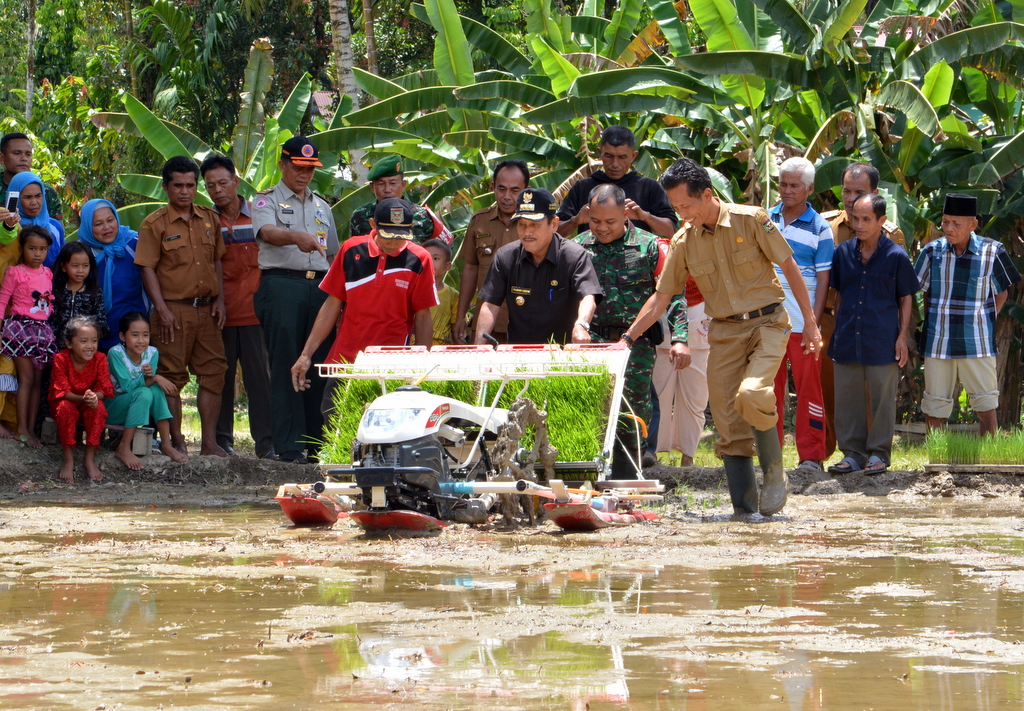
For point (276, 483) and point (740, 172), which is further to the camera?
point (740, 172)

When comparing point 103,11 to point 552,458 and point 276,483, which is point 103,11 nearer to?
point 276,483

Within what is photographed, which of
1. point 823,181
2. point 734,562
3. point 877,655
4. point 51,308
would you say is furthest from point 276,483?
point 877,655

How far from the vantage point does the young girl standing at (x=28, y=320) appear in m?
8.77

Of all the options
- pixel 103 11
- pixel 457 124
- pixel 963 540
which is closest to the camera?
pixel 963 540

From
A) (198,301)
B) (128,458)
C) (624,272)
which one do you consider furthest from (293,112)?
(624,272)

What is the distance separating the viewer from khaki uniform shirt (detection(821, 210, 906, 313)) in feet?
30.0

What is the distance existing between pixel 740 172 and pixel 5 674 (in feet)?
34.2

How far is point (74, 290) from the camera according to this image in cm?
909

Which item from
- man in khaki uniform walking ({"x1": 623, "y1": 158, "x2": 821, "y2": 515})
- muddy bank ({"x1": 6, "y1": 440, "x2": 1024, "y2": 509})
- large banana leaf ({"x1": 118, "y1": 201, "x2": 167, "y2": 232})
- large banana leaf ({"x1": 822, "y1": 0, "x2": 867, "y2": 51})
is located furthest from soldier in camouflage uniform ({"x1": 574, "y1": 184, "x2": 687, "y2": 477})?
large banana leaf ({"x1": 118, "y1": 201, "x2": 167, "y2": 232})

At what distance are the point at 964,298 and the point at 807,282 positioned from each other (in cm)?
117

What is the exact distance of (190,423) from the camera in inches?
588

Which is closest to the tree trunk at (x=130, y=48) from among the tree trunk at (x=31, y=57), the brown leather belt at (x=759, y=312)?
the tree trunk at (x=31, y=57)

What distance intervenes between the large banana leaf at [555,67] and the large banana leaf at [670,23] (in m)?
1.00

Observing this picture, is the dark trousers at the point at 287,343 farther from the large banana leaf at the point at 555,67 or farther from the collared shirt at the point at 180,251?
the large banana leaf at the point at 555,67
